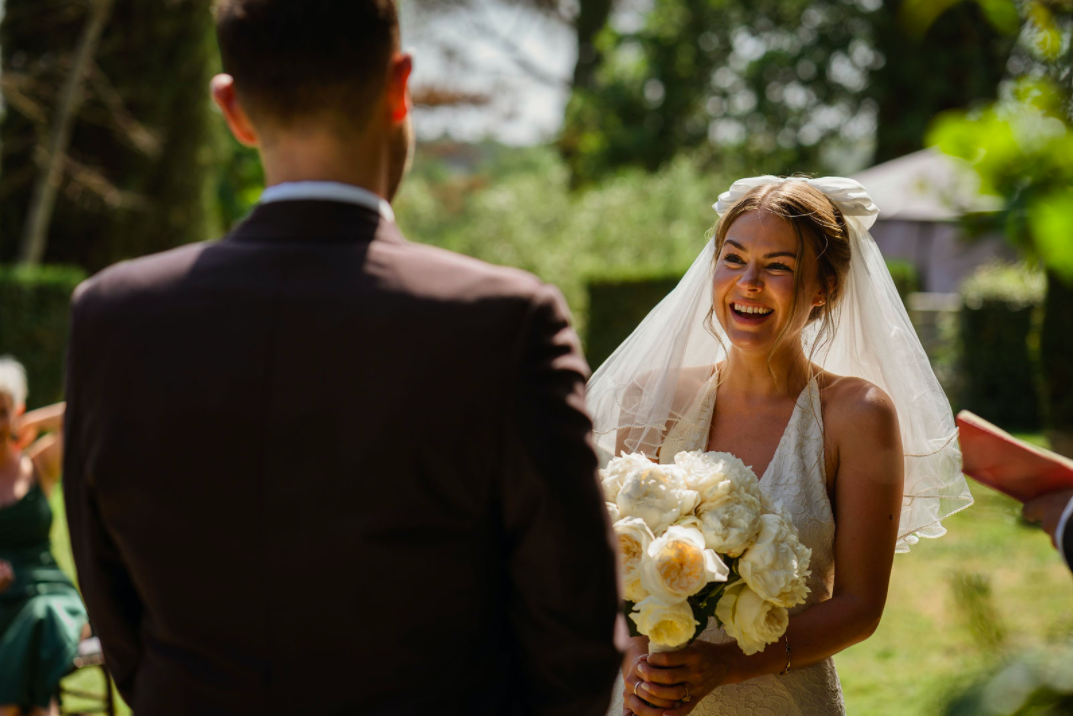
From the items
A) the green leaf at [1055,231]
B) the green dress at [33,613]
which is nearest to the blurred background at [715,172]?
the green leaf at [1055,231]

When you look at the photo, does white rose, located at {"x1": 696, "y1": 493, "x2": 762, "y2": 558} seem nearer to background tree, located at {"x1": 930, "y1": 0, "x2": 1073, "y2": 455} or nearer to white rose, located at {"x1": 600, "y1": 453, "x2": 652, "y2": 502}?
white rose, located at {"x1": 600, "y1": 453, "x2": 652, "y2": 502}

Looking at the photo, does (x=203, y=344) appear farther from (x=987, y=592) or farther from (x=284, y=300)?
(x=987, y=592)

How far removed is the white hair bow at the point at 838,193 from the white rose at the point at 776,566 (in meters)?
1.09

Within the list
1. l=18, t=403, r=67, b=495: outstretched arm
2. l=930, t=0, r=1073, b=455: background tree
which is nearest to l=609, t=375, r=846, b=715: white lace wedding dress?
l=930, t=0, r=1073, b=455: background tree

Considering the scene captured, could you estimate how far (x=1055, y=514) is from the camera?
1559 millimetres

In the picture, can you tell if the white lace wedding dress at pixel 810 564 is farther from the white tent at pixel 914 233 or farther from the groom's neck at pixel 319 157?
the white tent at pixel 914 233

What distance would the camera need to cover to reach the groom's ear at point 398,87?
1.42 metres

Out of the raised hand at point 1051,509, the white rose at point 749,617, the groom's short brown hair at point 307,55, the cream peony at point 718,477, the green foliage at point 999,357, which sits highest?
the groom's short brown hair at point 307,55

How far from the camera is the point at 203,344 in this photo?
1335 mm

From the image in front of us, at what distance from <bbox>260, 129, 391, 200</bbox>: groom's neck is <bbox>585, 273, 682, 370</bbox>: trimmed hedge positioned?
11.2 metres

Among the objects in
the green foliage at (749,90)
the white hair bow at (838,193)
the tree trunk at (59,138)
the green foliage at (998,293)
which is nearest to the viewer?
the white hair bow at (838,193)

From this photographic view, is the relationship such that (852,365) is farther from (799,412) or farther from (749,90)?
(749,90)

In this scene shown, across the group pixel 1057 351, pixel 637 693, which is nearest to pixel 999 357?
pixel 1057 351

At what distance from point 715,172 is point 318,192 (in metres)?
23.8
